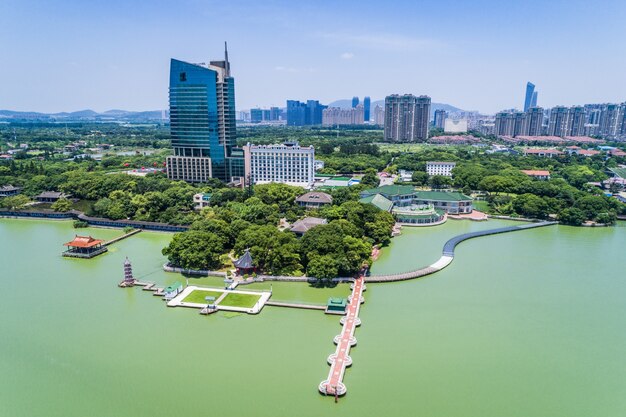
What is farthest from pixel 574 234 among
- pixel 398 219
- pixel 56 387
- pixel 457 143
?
pixel 457 143

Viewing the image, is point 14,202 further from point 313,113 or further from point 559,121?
point 313,113

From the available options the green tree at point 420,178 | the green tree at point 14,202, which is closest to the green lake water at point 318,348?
the green tree at point 14,202

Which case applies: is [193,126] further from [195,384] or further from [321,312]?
[195,384]

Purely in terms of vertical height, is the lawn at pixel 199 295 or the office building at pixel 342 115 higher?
the office building at pixel 342 115

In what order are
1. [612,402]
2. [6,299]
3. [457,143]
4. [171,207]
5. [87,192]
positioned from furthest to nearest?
[457,143]
[87,192]
[171,207]
[6,299]
[612,402]

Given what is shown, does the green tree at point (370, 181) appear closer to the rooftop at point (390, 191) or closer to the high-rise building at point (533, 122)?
the rooftop at point (390, 191)

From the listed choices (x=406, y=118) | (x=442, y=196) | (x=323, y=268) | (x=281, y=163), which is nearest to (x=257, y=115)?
(x=406, y=118)
